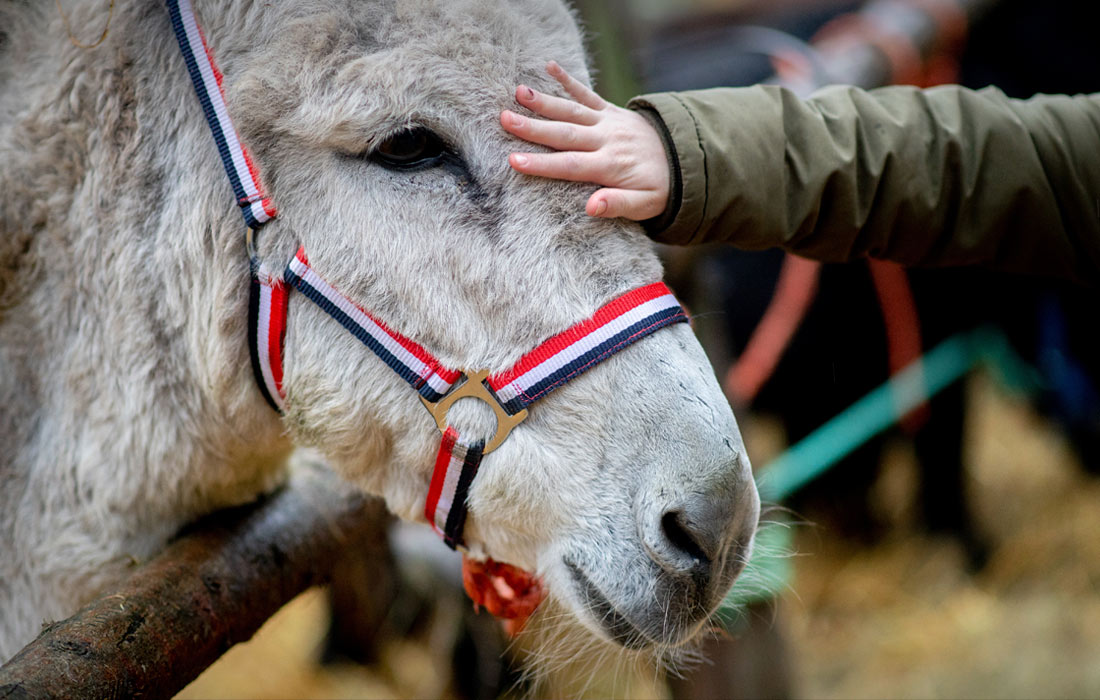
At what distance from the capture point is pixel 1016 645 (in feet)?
10.9

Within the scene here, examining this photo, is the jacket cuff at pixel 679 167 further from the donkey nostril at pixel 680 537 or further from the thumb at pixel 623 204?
the donkey nostril at pixel 680 537

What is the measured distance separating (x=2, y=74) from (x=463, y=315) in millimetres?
1030

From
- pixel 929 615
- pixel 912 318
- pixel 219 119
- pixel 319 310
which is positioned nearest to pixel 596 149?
pixel 319 310

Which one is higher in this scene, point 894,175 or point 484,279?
point 484,279

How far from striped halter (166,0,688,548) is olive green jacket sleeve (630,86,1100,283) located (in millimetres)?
257

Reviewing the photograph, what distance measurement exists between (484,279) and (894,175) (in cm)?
84

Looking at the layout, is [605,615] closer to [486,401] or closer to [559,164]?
[486,401]

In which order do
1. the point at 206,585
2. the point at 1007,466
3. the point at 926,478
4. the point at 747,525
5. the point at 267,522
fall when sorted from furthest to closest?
the point at 1007,466, the point at 926,478, the point at 267,522, the point at 206,585, the point at 747,525

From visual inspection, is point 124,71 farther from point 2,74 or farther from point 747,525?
point 747,525

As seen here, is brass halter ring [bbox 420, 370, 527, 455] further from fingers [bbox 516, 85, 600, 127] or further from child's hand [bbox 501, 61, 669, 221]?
fingers [bbox 516, 85, 600, 127]

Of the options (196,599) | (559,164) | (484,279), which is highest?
(559,164)

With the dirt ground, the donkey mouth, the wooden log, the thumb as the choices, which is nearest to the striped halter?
the thumb

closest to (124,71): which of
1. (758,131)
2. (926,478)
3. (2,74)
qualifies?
(2,74)

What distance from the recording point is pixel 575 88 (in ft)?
4.63
